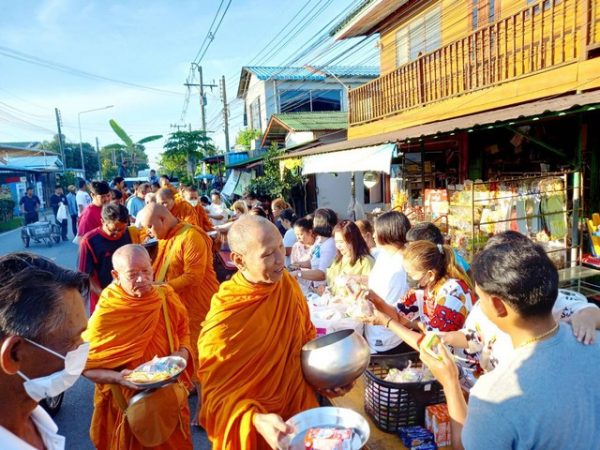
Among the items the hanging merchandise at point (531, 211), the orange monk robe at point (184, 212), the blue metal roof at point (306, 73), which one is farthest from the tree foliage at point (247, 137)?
the hanging merchandise at point (531, 211)

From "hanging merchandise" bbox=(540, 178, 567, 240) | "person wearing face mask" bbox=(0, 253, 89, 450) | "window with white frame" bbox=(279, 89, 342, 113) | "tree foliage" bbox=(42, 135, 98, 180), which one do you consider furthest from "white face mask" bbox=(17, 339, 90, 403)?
"tree foliage" bbox=(42, 135, 98, 180)

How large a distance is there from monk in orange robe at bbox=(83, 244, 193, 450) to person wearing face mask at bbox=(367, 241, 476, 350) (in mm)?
1350

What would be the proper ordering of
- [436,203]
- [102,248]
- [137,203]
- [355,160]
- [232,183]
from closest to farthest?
1. [102,248]
2. [436,203]
3. [355,160]
4. [137,203]
5. [232,183]

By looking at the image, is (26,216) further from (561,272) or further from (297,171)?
(561,272)

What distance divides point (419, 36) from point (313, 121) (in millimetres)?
6334

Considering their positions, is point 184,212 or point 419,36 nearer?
point 184,212

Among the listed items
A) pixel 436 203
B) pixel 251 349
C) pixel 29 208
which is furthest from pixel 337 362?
pixel 29 208

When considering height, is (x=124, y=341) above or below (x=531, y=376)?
below

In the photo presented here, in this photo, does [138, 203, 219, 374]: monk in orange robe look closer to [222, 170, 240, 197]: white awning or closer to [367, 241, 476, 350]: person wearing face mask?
[367, 241, 476, 350]: person wearing face mask

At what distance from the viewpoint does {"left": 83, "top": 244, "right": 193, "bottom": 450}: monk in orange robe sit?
7.89ft

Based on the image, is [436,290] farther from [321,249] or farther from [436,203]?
[436,203]

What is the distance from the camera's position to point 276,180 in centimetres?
1358

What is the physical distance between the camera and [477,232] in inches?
223

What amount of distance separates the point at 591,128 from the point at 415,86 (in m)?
3.85
